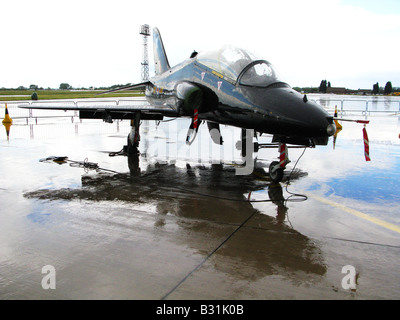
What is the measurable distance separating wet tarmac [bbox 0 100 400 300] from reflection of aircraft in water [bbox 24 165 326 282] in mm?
24

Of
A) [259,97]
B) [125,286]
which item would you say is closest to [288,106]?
[259,97]

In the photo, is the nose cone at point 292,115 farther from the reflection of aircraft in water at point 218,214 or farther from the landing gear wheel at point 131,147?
the landing gear wheel at point 131,147

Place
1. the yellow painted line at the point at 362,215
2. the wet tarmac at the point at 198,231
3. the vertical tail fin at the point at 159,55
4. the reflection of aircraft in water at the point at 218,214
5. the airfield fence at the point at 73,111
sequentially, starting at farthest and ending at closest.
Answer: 1. the airfield fence at the point at 73,111
2. the vertical tail fin at the point at 159,55
3. the yellow painted line at the point at 362,215
4. the reflection of aircraft in water at the point at 218,214
5. the wet tarmac at the point at 198,231

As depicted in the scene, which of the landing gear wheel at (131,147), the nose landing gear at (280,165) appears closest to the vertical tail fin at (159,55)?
the landing gear wheel at (131,147)

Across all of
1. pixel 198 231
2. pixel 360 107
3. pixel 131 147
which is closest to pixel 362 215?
pixel 198 231

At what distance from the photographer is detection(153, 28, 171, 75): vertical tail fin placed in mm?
15305

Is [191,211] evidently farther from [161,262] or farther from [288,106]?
[288,106]

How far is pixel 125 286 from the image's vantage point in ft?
11.3

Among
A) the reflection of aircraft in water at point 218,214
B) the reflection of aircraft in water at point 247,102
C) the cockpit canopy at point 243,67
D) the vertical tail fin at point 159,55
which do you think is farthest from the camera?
the vertical tail fin at point 159,55

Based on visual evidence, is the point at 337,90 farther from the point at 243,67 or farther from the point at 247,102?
the point at 247,102

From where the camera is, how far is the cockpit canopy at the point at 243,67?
7023mm

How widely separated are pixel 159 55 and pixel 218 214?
11.7 metres

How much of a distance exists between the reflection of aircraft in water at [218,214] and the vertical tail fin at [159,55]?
302 inches

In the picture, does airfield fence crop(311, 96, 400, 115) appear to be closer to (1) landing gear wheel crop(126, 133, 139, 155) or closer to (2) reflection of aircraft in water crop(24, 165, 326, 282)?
(1) landing gear wheel crop(126, 133, 139, 155)
